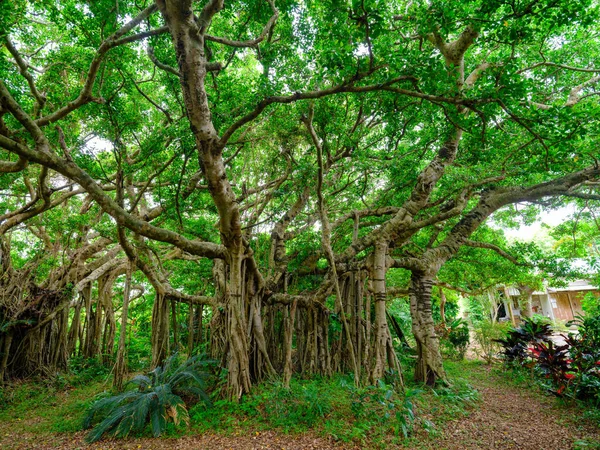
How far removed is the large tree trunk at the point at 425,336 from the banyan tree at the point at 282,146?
31mm

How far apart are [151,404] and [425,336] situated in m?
4.05

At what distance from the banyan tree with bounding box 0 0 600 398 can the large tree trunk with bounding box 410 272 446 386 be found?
0.03 m

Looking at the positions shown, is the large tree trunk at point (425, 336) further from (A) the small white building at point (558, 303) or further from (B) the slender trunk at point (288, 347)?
(A) the small white building at point (558, 303)

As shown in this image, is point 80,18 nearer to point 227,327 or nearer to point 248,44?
point 248,44

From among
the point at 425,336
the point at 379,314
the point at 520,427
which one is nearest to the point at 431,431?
the point at 520,427

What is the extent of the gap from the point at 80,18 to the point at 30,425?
17.1 feet

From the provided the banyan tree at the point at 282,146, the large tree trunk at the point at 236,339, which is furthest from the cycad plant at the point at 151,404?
the banyan tree at the point at 282,146

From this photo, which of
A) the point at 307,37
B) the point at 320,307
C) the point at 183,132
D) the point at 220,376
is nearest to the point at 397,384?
the point at 320,307

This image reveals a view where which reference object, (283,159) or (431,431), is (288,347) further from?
(283,159)

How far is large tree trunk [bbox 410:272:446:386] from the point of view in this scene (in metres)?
5.18

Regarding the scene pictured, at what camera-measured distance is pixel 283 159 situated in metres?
5.90

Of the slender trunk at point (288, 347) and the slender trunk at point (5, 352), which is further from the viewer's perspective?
the slender trunk at point (5, 352)

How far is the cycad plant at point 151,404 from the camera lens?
3.62 meters

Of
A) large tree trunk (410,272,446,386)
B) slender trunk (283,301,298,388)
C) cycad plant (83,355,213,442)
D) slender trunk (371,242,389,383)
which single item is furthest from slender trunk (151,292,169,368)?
large tree trunk (410,272,446,386)
